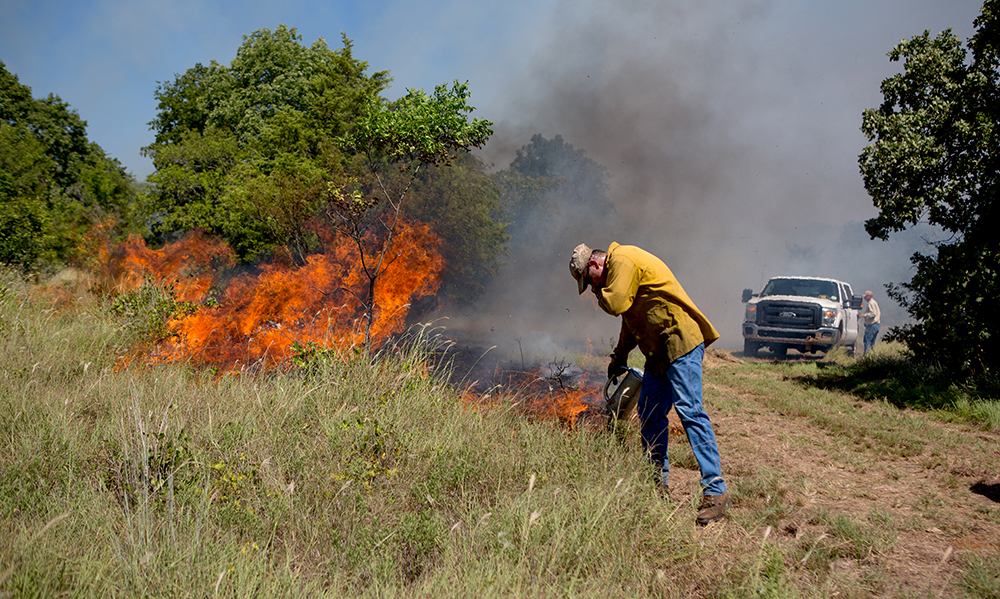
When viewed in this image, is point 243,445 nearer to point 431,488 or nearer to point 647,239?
point 431,488

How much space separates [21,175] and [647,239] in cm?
2445

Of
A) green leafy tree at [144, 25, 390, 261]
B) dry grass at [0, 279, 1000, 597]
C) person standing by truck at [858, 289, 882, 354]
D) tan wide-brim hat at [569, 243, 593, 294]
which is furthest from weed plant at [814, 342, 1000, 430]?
green leafy tree at [144, 25, 390, 261]

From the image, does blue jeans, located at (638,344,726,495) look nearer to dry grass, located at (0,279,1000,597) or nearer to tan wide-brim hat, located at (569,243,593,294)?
dry grass, located at (0,279,1000,597)

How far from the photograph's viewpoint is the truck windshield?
1396 cm

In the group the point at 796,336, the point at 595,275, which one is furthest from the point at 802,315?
the point at 595,275

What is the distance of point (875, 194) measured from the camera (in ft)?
27.6

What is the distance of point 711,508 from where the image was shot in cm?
324

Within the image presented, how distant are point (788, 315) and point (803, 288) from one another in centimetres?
117

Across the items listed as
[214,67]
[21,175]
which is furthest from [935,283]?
[214,67]

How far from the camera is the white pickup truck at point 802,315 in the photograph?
1335cm

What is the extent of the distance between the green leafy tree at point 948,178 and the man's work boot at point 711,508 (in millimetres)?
6337

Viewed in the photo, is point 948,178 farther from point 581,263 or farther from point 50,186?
point 50,186

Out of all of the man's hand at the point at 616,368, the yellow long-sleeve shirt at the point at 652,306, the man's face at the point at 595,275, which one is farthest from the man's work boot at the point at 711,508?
the man's face at the point at 595,275

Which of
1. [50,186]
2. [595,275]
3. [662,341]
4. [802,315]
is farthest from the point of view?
[50,186]
